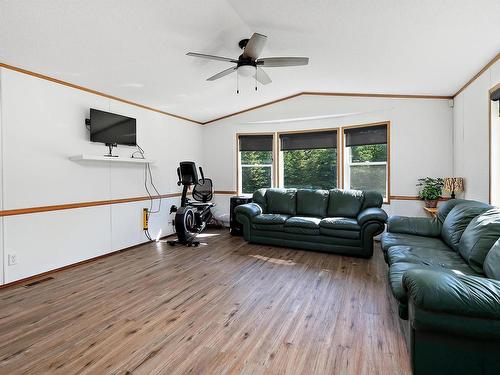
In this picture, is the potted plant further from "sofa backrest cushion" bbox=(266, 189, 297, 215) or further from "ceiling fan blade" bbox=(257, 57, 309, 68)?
"ceiling fan blade" bbox=(257, 57, 309, 68)

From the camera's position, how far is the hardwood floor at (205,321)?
1757 millimetres

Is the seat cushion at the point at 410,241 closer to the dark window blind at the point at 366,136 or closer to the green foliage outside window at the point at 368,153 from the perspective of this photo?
the green foliage outside window at the point at 368,153

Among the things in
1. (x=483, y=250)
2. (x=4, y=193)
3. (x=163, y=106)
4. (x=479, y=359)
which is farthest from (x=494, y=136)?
(x=4, y=193)

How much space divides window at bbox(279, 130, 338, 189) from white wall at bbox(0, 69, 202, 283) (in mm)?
2886

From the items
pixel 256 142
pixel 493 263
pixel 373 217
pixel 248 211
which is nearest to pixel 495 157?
pixel 373 217

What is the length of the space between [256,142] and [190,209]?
2282 millimetres

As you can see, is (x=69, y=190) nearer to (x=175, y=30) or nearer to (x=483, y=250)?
(x=175, y=30)

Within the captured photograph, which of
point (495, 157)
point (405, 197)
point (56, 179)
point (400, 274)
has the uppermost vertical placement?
point (495, 157)

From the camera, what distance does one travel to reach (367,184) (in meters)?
5.09

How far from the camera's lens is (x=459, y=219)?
9.11ft

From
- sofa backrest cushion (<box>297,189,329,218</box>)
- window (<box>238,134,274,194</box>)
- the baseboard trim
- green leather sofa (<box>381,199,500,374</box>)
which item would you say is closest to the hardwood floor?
the baseboard trim

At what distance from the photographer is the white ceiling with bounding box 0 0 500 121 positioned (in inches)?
91.7

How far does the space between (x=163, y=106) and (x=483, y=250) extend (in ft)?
16.0

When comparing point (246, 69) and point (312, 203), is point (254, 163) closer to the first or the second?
point (312, 203)
